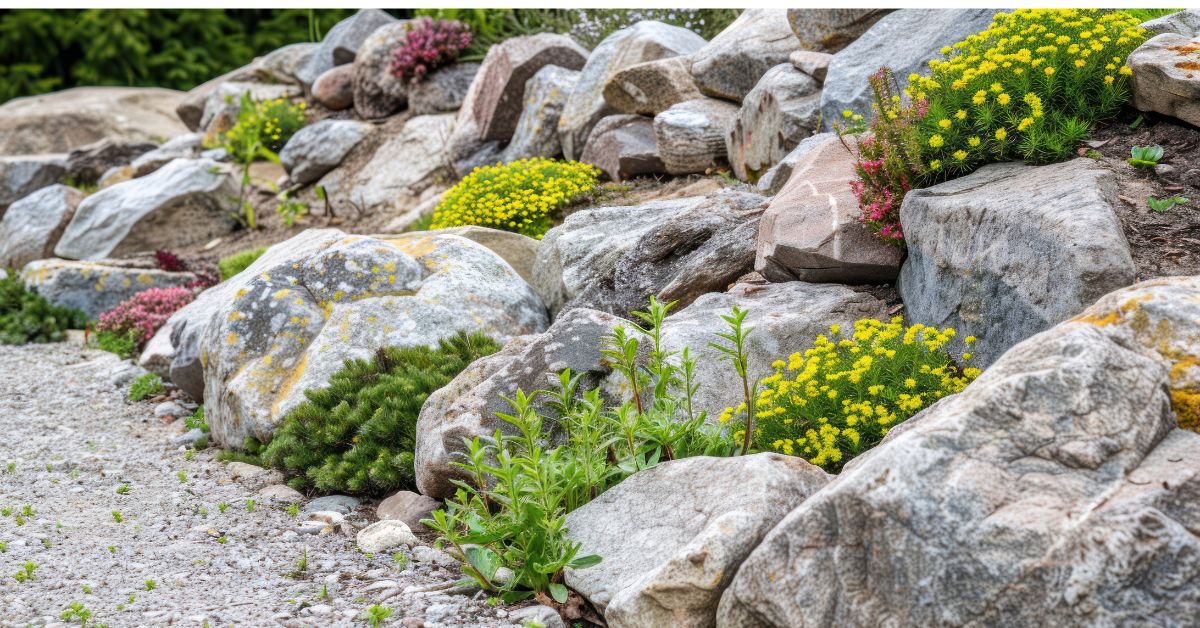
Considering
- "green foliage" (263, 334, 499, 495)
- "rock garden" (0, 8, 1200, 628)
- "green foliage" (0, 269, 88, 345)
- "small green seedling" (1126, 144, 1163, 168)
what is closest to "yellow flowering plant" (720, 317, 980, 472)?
"rock garden" (0, 8, 1200, 628)

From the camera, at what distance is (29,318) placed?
446 inches

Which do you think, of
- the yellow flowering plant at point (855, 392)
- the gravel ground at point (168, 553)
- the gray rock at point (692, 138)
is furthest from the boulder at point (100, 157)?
the yellow flowering plant at point (855, 392)

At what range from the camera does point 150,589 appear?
4.43 m

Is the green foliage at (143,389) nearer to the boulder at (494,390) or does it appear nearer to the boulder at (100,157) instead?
the boulder at (494,390)

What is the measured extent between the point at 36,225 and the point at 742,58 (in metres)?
11.3

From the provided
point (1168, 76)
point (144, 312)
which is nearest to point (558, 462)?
point (1168, 76)

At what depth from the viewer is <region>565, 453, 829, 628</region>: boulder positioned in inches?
144

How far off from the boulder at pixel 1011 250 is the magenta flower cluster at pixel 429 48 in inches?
457

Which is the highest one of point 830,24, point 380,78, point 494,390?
point 830,24

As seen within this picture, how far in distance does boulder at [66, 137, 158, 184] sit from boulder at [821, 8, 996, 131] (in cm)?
1534

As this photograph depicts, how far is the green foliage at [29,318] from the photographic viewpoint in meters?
11.2

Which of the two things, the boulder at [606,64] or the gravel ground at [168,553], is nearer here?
the gravel ground at [168,553]

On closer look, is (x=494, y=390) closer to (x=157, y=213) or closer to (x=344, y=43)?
(x=157, y=213)

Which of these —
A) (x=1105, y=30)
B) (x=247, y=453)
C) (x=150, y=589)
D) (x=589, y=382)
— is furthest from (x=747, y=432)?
(x=247, y=453)
